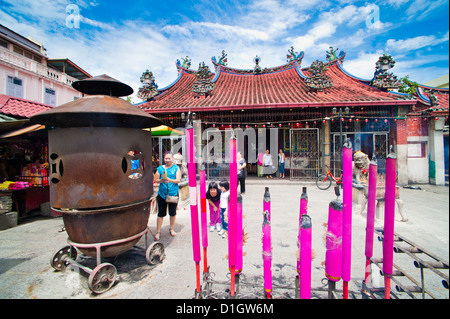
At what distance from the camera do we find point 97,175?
88.7 inches

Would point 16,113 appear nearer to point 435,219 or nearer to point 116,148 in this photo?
point 116,148

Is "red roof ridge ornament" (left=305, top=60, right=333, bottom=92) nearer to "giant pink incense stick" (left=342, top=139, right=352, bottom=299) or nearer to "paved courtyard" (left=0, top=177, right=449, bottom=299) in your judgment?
"paved courtyard" (left=0, top=177, right=449, bottom=299)

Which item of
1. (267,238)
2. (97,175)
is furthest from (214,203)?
(267,238)

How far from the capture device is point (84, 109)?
2.15 m

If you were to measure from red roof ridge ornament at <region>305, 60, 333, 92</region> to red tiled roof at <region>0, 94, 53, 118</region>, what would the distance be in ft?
35.5

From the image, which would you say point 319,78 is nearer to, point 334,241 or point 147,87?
point 147,87

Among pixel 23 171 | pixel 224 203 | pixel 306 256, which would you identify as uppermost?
pixel 23 171

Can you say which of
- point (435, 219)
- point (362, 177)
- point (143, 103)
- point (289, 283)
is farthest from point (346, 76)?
point (289, 283)

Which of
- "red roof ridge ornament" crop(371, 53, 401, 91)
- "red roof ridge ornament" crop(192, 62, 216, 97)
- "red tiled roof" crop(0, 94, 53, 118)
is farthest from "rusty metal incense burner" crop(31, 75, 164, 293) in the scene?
"red roof ridge ornament" crop(371, 53, 401, 91)

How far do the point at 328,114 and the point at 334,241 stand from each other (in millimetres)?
9067

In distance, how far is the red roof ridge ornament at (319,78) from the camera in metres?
9.43
